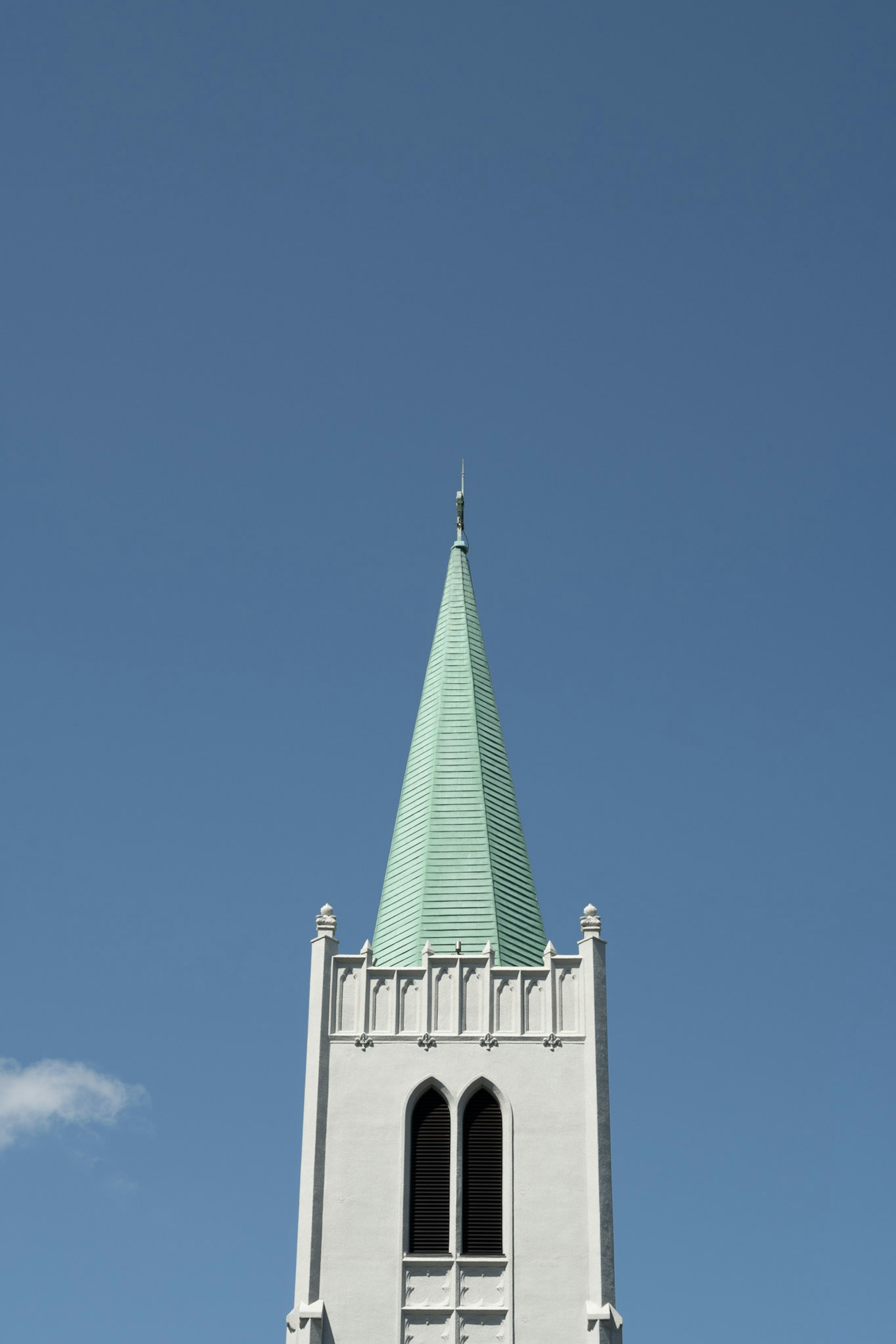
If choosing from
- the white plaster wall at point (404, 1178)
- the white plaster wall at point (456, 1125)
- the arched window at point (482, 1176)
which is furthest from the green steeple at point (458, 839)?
the arched window at point (482, 1176)

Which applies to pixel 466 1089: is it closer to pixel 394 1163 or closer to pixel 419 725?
pixel 394 1163

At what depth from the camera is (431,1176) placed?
1468 inches

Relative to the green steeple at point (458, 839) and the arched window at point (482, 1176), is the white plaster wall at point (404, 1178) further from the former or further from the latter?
the green steeple at point (458, 839)

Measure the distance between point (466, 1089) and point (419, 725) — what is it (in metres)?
11.7

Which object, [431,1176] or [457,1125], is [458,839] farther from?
[431,1176]

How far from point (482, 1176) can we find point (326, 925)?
21.7 ft

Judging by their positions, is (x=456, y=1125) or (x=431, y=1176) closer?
(x=431, y=1176)

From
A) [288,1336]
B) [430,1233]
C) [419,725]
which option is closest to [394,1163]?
[430,1233]

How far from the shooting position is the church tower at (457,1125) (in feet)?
117

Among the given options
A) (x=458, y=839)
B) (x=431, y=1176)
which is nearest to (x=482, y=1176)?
(x=431, y=1176)

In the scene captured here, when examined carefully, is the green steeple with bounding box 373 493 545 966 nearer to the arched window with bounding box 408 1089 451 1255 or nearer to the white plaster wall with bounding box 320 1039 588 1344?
the white plaster wall with bounding box 320 1039 588 1344

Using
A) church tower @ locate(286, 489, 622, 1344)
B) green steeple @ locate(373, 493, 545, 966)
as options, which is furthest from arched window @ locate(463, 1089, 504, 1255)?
green steeple @ locate(373, 493, 545, 966)

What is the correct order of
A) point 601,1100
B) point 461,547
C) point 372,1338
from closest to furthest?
point 372,1338 → point 601,1100 → point 461,547

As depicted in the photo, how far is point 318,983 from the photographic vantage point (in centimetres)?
3950
